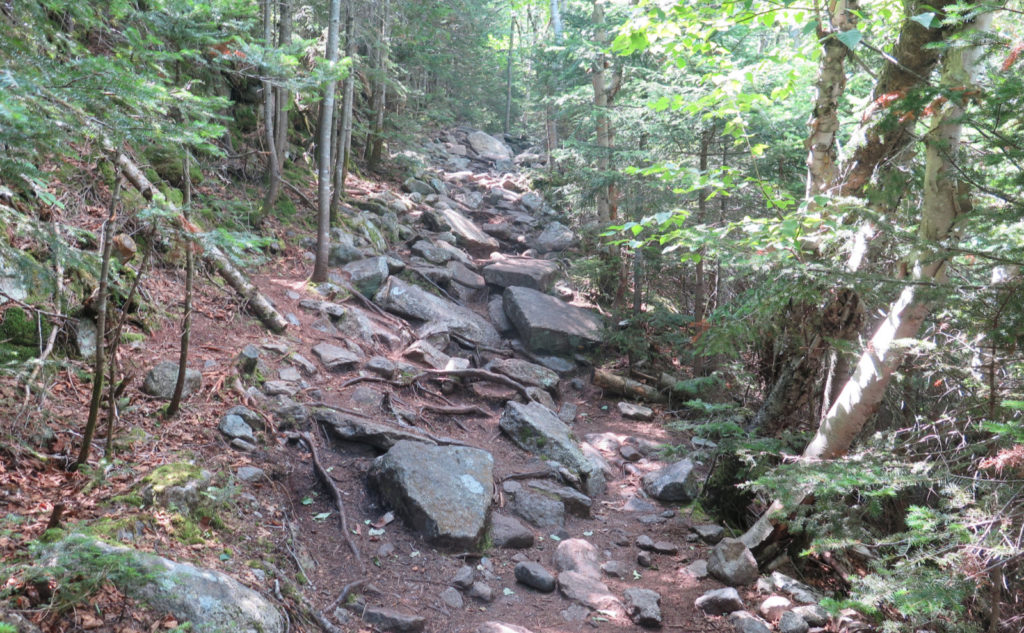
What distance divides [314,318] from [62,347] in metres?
4.61

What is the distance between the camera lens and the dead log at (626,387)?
1179cm

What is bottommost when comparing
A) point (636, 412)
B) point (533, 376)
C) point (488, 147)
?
point (636, 412)

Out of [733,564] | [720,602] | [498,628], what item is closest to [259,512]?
[498,628]

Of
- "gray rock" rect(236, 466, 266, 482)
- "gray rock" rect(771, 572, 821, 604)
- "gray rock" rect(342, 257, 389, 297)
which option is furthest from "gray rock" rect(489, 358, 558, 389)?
"gray rock" rect(771, 572, 821, 604)

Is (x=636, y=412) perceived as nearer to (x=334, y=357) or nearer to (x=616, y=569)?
(x=616, y=569)

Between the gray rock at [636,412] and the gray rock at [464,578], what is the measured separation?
6.13 m

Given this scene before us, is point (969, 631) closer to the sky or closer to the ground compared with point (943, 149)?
closer to the ground

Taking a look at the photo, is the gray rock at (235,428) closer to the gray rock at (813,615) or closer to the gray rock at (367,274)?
the gray rock at (813,615)

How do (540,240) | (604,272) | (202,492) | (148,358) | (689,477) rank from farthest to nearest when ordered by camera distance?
(540,240)
(604,272)
(689,477)
(148,358)
(202,492)

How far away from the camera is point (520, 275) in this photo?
14961 mm

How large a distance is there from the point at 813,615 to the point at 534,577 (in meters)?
2.46

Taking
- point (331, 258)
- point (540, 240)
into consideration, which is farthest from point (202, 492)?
point (540, 240)

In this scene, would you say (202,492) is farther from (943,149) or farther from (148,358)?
(943,149)

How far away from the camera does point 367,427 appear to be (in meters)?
6.88
